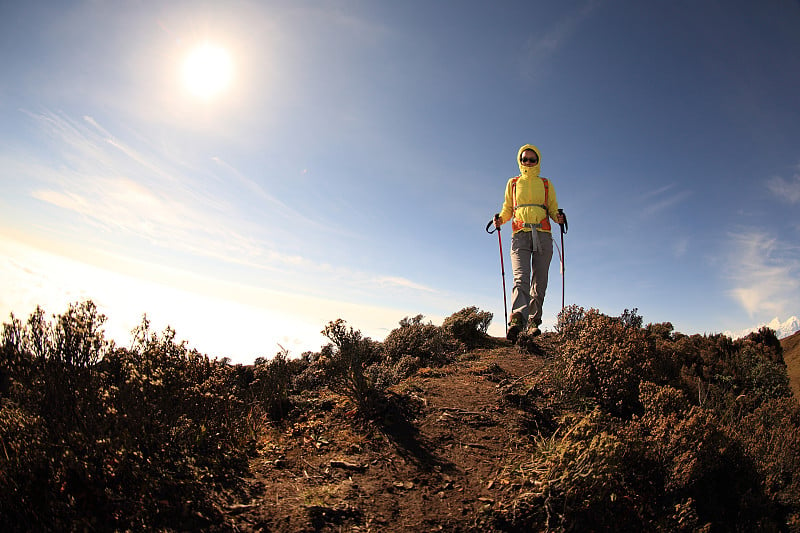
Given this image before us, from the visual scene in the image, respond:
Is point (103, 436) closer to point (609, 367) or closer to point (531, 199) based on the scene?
point (609, 367)

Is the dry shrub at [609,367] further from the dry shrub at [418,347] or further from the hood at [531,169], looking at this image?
the hood at [531,169]

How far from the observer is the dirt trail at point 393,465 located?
250 cm

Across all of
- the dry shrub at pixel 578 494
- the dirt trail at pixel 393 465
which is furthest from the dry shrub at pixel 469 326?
the dry shrub at pixel 578 494

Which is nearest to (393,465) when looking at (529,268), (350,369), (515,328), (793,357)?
(350,369)

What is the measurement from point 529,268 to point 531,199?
169cm

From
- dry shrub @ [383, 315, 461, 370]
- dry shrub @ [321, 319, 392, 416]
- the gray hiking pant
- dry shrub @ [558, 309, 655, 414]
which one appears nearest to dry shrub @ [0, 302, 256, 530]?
dry shrub @ [321, 319, 392, 416]

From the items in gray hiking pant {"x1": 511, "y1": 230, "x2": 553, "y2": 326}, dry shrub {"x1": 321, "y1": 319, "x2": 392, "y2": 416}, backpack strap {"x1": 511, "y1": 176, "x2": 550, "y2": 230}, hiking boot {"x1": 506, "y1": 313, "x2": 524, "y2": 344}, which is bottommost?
dry shrub {"x1": 321, "y1": 319, "x2": 392, "y2": 416}

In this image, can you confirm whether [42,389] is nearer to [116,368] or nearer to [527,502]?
[116,368]

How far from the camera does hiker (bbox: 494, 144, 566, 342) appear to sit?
28.2 ft

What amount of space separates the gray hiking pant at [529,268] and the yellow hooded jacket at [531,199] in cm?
26

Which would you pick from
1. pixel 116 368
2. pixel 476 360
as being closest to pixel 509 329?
pixel 476 360

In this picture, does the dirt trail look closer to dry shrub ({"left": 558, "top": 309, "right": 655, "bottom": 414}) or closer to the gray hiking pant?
dry shrub ({"left": 558, "top": 309, "right": 655, "bottom": 414})

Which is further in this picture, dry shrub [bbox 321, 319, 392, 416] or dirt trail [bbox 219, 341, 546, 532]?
dry shrub [bbox 321, 319, 392, 416]

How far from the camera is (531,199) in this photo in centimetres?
898
